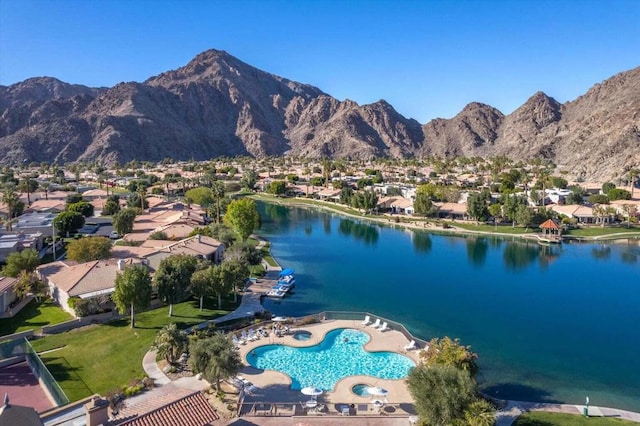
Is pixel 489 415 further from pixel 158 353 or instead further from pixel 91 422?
pixel 158 353

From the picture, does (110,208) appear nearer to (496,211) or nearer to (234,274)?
(234,274)

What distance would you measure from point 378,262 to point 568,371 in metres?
29.3

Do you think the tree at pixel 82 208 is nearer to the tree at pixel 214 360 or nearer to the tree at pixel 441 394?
the tree at pixel 214 360

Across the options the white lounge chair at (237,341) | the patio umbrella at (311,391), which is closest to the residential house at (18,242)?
the white lounge chair at (237,341)

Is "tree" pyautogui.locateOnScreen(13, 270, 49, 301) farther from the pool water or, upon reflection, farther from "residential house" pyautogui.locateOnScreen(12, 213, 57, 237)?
"residential house" pyautogui.locateOnScreen(12, 213, 57, 237)

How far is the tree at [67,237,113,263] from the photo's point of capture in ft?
141

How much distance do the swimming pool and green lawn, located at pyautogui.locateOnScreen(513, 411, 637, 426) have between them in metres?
6.82

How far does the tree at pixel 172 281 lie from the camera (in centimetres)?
Answer: 3306

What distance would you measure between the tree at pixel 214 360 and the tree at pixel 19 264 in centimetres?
2329

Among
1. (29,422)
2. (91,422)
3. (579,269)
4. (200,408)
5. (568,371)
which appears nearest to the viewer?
(29,422)

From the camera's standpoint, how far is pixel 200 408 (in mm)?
18516

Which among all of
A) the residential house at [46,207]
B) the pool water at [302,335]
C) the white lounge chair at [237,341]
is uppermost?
the residential house at [46,207]

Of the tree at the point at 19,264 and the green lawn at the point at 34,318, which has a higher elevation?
the tree at the point at 19,264

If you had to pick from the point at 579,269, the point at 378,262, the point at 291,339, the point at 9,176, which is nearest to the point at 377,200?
the point at 378,262
